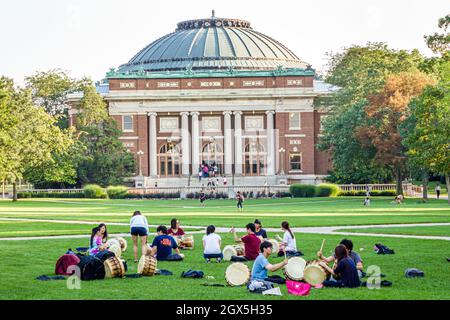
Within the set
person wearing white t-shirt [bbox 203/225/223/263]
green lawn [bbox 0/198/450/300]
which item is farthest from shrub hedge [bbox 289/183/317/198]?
person wearing white t-shirt [bbox 203/225/223/263]

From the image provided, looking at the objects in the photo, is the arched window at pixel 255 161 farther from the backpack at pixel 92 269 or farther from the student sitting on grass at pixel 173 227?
the backpack at pixel 92 269

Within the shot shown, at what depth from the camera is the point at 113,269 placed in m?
25.2

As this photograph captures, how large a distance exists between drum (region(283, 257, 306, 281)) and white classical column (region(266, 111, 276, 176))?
316 ft

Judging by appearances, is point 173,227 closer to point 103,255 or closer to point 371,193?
point 103,255

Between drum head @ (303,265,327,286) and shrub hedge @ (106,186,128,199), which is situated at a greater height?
shrub hedge @ (106,186,128,199)

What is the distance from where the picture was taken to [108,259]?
25.4m

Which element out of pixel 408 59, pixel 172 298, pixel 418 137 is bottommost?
pixel 172 298

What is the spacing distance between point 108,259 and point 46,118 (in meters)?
72.2

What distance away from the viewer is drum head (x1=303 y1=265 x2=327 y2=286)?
22969mm

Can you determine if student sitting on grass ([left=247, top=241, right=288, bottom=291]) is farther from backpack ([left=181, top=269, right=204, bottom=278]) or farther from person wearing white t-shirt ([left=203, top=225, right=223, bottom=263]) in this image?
person wearing white t-shirt ([left=203, top=225, right=223, bottom=263])

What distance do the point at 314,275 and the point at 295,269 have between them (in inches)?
26.4

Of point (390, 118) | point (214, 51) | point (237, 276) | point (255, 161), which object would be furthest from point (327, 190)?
point (237, 276)
